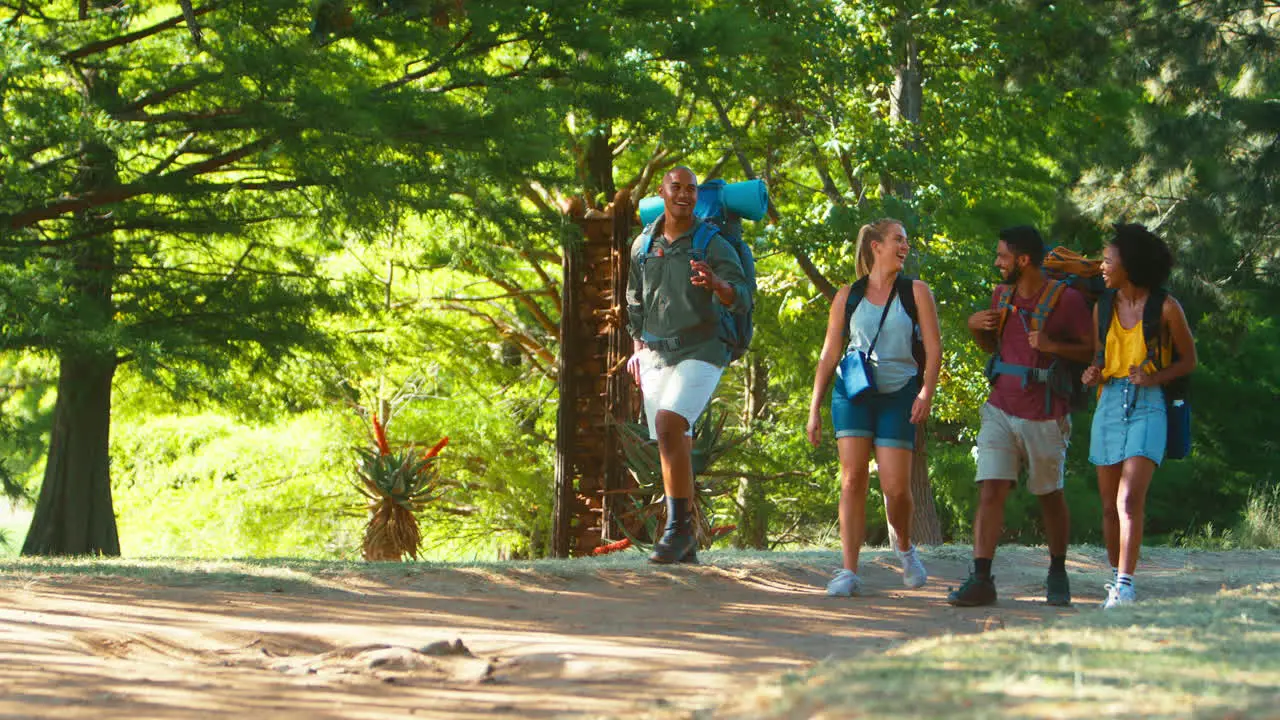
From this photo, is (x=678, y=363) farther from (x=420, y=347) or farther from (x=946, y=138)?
(x=420, y=347)

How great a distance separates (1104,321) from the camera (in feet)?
23.0

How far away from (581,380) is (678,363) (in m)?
12.3

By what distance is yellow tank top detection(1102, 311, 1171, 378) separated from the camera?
6.79 meters

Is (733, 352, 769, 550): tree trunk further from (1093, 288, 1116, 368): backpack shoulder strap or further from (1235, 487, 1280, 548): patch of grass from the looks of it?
(1093, 288, 1116, 368): backpack shoulder strap

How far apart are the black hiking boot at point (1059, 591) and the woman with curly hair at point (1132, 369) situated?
317mm

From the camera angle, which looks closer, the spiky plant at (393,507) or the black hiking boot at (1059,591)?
the black hiking boot at (1059,591)

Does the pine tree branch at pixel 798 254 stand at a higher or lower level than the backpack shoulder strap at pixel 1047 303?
higher

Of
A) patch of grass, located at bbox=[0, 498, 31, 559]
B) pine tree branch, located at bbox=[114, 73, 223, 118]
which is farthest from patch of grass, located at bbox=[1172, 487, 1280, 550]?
patch of grass, located at bbox=[0, 498, 31, 559]

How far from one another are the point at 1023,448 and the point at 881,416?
0.72 m

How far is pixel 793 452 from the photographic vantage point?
2489cm

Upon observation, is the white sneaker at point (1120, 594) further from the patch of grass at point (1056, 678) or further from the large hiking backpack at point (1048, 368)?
the patch of grass at point (1056, 678)

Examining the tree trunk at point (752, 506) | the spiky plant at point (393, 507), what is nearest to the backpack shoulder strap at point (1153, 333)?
the spiky plant at point (393, 507)

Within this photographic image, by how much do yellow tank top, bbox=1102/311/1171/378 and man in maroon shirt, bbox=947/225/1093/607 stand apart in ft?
0.48

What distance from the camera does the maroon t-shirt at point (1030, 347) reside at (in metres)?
7.14
